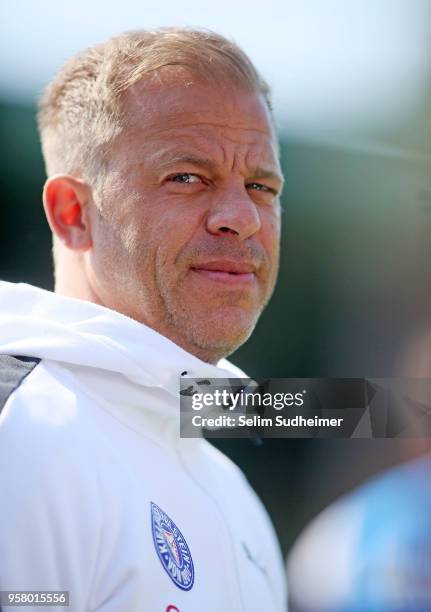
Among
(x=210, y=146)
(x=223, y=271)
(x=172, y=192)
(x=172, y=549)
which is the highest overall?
(x=210, y=146)

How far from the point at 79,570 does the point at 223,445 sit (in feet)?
12.7

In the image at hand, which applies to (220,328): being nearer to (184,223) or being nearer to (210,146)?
(184,223)

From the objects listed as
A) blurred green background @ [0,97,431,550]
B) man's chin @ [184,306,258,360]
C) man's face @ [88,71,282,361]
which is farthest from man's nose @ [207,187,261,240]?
blurred green background @ [0,97,431,550]

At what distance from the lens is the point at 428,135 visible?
5176mm

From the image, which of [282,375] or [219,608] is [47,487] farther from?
[282,375]

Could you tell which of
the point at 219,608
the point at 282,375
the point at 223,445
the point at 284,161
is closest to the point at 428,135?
the point at 284,161

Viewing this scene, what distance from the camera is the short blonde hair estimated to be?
6.46ft

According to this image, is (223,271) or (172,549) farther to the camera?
(223,271)

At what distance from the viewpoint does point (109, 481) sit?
1503 millimetres

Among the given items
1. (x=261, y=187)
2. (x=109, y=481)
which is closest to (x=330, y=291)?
(x=261, y=187)

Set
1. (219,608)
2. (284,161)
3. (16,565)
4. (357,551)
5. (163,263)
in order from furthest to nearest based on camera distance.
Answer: (284,161) < (357,551) < (163,263) < (219,608) < (16,565)

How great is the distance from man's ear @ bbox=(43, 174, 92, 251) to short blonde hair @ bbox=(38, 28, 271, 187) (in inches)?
1.2

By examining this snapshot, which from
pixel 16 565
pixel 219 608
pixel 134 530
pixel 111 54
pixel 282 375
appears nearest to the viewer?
pixel 16 565

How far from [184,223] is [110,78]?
15.7 inches
